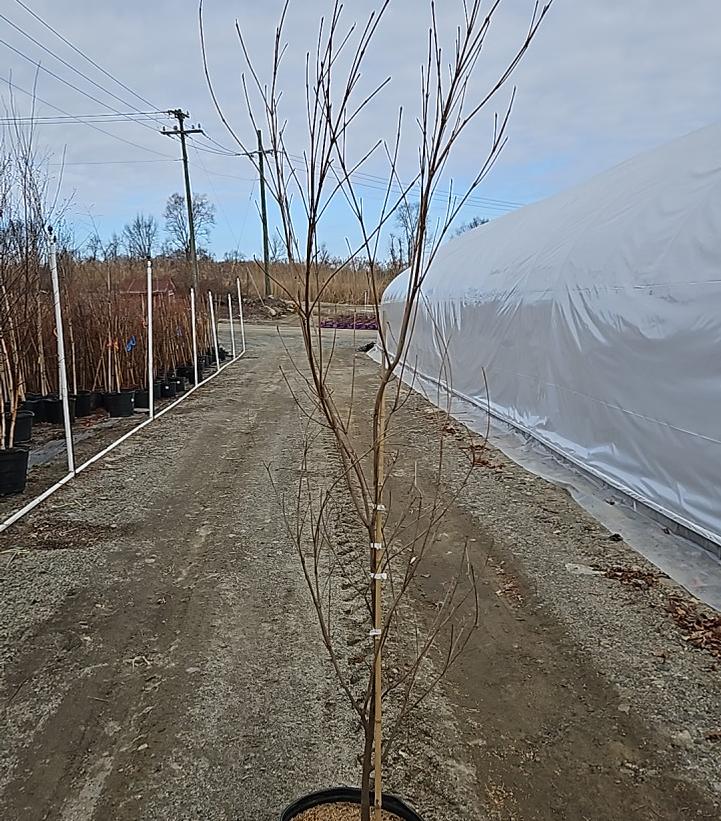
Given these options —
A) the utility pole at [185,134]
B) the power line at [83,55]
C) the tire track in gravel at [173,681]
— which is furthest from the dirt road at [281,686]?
the utility pole at [185,134]

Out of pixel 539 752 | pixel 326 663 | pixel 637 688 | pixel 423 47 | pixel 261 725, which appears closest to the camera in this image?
pixel 423 47

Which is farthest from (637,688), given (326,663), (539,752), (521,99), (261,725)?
(521,99)

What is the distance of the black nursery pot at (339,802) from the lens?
145 centimetres

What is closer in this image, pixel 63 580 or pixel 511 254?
pixel 63 580

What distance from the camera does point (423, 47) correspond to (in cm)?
155

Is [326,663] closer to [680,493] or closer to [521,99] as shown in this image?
[521,99]

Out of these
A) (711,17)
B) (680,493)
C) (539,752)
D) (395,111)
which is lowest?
(539,752)

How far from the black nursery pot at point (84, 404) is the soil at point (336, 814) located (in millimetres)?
6374

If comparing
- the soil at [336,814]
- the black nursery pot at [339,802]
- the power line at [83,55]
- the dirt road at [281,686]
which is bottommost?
the dirt road at [281,686]

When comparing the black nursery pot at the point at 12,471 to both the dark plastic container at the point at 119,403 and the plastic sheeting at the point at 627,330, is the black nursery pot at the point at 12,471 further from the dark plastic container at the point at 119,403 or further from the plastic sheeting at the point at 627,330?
the dark plastic container at the point at 119,403

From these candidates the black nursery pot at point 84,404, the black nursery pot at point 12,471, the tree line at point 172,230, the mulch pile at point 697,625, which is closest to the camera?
the mulch pile at point 697,625

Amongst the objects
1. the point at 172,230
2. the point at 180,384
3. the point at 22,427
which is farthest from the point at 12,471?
the point at 172,230

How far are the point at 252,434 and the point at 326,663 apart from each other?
162 inches

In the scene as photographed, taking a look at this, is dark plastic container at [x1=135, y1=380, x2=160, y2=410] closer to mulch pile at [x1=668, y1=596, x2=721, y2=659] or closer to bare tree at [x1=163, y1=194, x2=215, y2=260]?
mulch pile at [x1=668, y1=596, x2=721, y2=659]
